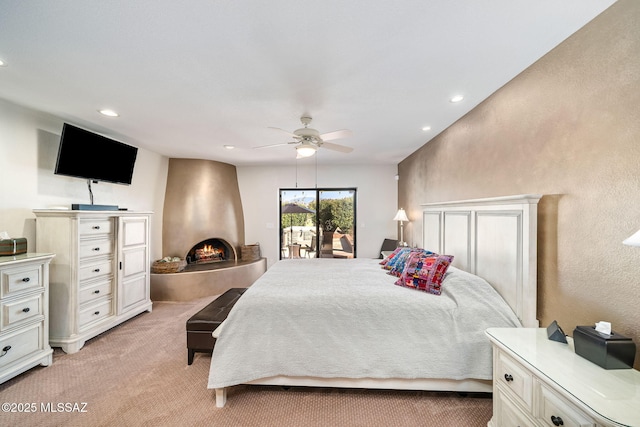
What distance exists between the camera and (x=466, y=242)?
2.53 meters

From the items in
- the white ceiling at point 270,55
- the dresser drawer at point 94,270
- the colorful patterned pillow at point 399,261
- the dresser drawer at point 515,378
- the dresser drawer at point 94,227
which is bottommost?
the dresser drawer at point 515,378

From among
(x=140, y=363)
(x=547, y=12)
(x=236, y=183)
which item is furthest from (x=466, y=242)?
(x=236, y=183)

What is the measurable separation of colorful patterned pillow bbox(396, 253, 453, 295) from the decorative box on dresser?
11.5ft

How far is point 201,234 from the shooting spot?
494cm

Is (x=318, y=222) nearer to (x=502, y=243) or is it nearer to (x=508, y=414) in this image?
(x=502, y=243)

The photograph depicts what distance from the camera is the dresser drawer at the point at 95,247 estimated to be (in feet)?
8.98

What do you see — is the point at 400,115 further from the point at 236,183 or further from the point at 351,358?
the point at 236,183

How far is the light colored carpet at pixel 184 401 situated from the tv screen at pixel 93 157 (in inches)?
83.9

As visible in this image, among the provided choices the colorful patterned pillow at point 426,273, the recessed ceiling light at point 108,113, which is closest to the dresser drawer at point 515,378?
the colorful patterned pillow at point 426,273

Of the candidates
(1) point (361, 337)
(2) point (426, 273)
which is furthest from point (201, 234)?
(2) point (426, 273)

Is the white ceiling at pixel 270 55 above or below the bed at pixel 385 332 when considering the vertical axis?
above

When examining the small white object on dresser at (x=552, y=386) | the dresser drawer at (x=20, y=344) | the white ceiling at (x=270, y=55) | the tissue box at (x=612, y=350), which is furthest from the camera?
the dresser drawer at (x=20, y=344)

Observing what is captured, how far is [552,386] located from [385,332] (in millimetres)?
983

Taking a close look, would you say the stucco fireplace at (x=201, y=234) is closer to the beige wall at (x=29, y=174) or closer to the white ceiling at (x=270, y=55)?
the beige wall at (x=29, y=174)
